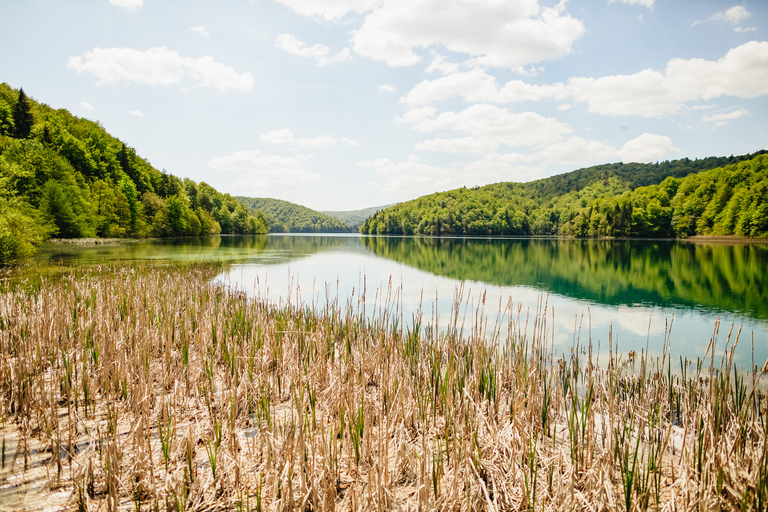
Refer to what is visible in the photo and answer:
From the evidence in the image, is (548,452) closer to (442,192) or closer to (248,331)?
(248,331)

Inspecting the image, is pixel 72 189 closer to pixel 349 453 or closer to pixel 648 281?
pixel 349 453

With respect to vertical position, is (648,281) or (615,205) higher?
(615,205)

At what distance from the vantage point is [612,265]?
2905 cm

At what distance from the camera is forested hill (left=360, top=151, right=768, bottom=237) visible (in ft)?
229

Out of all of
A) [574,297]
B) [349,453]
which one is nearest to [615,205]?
[574,297]

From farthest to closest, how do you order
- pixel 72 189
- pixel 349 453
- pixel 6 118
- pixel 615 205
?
pixel 615 205, pixel 6 118, pixel 72 189, pixel 349 453

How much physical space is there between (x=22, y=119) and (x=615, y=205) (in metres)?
112

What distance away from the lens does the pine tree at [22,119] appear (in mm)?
56947

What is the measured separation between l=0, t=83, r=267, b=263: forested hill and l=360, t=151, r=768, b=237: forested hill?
70.1 meters

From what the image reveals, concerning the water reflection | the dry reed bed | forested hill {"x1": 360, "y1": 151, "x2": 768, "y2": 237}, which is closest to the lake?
the water reflection

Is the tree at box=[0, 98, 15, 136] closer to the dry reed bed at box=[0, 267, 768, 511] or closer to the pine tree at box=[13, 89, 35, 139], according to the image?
the pine tree at box=[13, 89, 35, 139]

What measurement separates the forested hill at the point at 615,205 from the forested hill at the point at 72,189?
230ft

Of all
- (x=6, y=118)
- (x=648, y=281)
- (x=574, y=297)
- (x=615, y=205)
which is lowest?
(x=574, y=297)

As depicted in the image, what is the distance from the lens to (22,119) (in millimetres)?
57406
